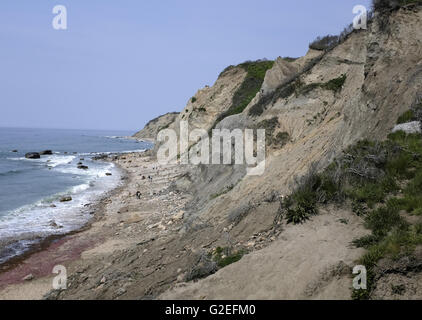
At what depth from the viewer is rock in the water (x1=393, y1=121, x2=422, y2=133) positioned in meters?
7.79

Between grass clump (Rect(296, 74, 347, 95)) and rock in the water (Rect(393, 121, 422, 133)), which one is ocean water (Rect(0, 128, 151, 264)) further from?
rock in the water (Rect(393, 121, 422, 133))

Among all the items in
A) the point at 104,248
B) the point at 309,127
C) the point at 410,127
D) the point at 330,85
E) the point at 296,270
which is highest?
the point at 330,85

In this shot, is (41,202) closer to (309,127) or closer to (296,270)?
(309,127)

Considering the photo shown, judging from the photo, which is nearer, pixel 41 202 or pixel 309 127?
pixel 309 127

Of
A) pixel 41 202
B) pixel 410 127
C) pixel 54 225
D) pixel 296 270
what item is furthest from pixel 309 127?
pixel 41 202

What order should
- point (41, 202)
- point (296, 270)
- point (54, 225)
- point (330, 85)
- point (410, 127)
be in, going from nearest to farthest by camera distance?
point (296, 270)
point (410, 127)
point (330, 85)
point (54, 225)
point (41, 202)

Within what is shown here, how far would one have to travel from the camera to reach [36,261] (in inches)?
516

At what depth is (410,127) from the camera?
798cm

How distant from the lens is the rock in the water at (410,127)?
25.6 ft

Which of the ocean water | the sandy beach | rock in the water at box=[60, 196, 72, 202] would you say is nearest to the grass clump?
the sandy beach

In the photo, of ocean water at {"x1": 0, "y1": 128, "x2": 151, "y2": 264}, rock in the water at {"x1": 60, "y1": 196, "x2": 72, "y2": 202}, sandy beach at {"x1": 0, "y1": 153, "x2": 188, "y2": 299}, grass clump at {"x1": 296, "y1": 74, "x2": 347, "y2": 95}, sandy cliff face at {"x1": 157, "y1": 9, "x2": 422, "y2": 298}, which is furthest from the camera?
rock in the water at {"x1": 60, "y1": 196, "x2": 72, "y2": 202}

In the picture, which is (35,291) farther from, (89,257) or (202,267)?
(202,267)
